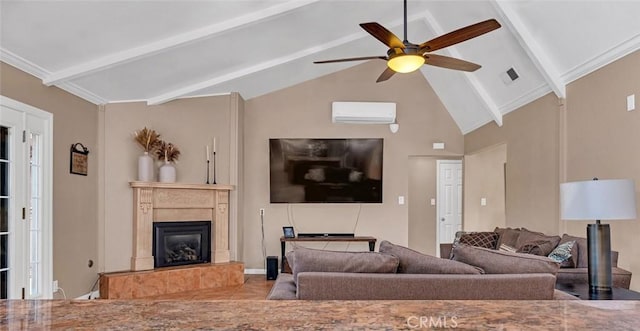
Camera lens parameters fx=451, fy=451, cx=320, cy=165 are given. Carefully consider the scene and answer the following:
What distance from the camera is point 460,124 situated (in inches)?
278

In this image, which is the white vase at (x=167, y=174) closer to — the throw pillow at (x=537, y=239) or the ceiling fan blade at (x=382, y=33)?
the ceiling fan blade at (x=382, y=33)

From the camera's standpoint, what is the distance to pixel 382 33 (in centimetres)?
329

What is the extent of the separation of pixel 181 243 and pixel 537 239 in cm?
408

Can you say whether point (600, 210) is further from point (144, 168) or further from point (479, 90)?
point (144, 168)

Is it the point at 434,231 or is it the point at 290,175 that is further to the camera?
the point at 434,231

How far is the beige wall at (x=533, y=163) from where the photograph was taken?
4727mm

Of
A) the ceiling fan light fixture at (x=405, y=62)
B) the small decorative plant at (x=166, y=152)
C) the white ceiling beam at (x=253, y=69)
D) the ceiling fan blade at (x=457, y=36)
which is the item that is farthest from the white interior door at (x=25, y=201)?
the ceiling fan blade at (x=457, y=36)

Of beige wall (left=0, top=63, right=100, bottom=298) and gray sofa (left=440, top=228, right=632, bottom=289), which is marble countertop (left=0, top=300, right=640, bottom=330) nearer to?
gray sofa (left=440, top=228, right=632, bottom=289)

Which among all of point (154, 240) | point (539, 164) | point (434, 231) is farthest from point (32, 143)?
point (434, 231)

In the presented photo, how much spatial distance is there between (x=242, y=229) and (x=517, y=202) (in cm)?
381

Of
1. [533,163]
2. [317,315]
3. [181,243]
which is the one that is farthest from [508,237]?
[317,315]

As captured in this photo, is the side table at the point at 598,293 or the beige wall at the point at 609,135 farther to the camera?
the beige wall at the point at 609,135

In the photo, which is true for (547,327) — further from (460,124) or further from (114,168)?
(460,124)

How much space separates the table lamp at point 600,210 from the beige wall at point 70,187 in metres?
4.42
